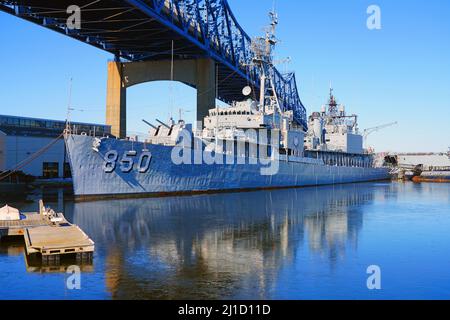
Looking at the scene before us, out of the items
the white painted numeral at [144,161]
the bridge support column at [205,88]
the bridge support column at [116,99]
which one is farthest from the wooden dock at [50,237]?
the bridge support column at [205,88]

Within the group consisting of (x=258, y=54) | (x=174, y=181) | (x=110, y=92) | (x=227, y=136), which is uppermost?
(x=258, y=54)

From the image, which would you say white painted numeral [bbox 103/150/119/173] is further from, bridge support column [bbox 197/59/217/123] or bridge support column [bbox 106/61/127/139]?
bridge support column [bbox 197/59/217/123]

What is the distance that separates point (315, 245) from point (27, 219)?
1069 centimetres

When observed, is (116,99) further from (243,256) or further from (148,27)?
(243,256)

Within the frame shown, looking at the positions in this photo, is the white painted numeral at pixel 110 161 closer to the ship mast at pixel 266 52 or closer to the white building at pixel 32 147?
the white building at pixel 32 147

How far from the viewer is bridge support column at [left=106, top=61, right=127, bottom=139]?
1901 inches

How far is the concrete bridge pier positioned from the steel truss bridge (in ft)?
3.93

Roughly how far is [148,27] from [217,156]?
1485cm

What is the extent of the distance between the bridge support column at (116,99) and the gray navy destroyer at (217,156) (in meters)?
8.79

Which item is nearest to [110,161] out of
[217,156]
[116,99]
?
[217,156]

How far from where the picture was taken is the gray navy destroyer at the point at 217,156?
91.9ft

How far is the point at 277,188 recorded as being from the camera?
150 ft
